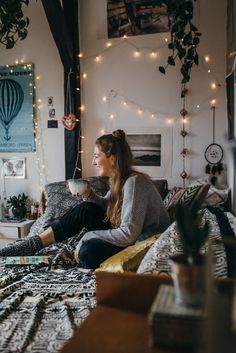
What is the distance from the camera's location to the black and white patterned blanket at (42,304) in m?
1.10

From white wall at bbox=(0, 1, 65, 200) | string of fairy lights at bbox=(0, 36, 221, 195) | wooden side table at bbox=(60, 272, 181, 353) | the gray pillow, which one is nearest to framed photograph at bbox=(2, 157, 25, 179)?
white wall at bbox=(0, 1, 65, 200)

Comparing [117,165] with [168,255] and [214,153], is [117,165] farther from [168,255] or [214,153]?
[214,153]

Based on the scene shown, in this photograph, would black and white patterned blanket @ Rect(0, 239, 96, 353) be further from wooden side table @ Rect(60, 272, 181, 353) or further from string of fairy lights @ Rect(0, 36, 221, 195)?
string of fairy lights @ Rect(0, 36, 221, 195)

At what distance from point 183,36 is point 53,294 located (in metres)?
2.14

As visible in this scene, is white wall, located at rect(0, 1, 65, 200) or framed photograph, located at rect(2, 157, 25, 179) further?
framed photograph, located at rect(2, 157, 25, 179)

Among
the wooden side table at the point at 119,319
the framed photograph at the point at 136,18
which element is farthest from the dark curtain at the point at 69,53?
the wooden side table at the point at 119,319

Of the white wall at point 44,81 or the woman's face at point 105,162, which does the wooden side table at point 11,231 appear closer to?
the white wall at point 44,81

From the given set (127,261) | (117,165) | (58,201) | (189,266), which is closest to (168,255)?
(127,261)

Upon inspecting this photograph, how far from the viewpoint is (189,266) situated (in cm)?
76

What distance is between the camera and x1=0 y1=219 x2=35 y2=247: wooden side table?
3.29m

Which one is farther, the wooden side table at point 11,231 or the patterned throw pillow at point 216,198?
the wooden side table at point 11,231

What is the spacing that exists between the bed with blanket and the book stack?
0.35m

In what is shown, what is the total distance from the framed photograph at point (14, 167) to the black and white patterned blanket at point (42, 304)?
1.75 m

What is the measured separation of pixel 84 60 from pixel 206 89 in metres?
1.14
